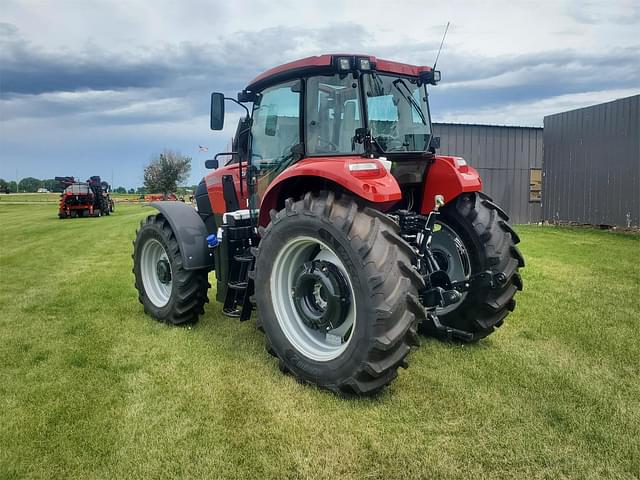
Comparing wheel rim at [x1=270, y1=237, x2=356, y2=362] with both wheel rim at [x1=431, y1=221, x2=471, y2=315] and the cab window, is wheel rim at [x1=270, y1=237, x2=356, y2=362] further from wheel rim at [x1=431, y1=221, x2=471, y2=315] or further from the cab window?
wheel rim at [x1=431, y1=221, x2=471, y2=315]

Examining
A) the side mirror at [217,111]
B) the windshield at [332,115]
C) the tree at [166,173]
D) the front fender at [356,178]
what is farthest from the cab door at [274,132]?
the tree at [166,173]

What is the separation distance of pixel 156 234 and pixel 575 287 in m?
5.47

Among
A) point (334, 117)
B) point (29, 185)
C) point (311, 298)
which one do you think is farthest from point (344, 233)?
point (29, 185)

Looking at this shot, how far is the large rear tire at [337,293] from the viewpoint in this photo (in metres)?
3.22

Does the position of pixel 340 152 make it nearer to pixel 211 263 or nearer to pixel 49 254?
pixel 211 263

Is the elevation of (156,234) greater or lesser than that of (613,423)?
greater

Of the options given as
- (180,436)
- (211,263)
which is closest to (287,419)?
(180,436)

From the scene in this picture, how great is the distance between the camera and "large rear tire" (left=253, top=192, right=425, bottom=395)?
10.6 feet

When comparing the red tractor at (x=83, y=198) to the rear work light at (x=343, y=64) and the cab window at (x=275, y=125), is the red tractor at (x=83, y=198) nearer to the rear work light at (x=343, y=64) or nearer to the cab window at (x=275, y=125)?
the cab window at (x=275, y=125)

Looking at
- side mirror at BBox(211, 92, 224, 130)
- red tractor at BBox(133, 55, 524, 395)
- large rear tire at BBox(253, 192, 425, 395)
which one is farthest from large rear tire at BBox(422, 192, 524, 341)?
side mirror at BBox(211, 92, 224, 130)

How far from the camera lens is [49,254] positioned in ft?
36.6

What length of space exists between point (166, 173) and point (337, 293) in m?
50.6

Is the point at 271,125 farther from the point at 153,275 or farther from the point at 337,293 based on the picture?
the point at 153,275

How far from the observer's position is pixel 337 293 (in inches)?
143
